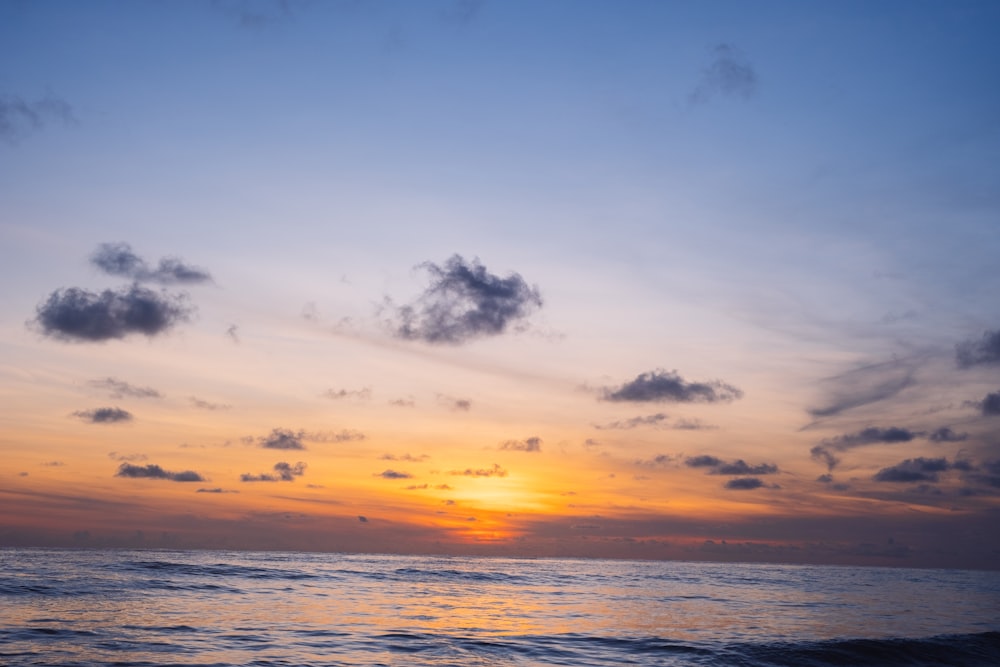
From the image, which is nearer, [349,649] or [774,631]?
[349,649]

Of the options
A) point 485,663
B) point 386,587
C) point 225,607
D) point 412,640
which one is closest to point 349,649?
point 412,640

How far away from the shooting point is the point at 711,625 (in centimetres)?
4481

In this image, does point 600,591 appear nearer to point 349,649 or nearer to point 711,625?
point 711,625

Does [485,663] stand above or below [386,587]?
above

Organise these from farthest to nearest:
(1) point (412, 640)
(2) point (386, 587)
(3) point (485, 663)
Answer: (2) point (386, 587) → (1) point (412, 640) → (3) point (485, 663)

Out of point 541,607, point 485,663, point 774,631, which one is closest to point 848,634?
point 774,631

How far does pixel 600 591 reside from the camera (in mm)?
74375

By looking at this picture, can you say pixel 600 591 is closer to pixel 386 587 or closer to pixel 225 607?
pixel 386 587

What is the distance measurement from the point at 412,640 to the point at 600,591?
45.3m

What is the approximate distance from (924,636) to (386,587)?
4774 cm

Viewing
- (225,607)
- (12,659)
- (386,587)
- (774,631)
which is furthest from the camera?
(386,587)

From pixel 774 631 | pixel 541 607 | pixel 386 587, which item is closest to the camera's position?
pixel 774 631

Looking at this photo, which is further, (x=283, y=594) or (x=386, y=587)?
(x=386, y=587)

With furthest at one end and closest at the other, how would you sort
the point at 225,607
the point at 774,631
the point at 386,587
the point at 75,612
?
the point at 386,587 < the point at 225,607 < the point at 774,631 < the point at 75,612
